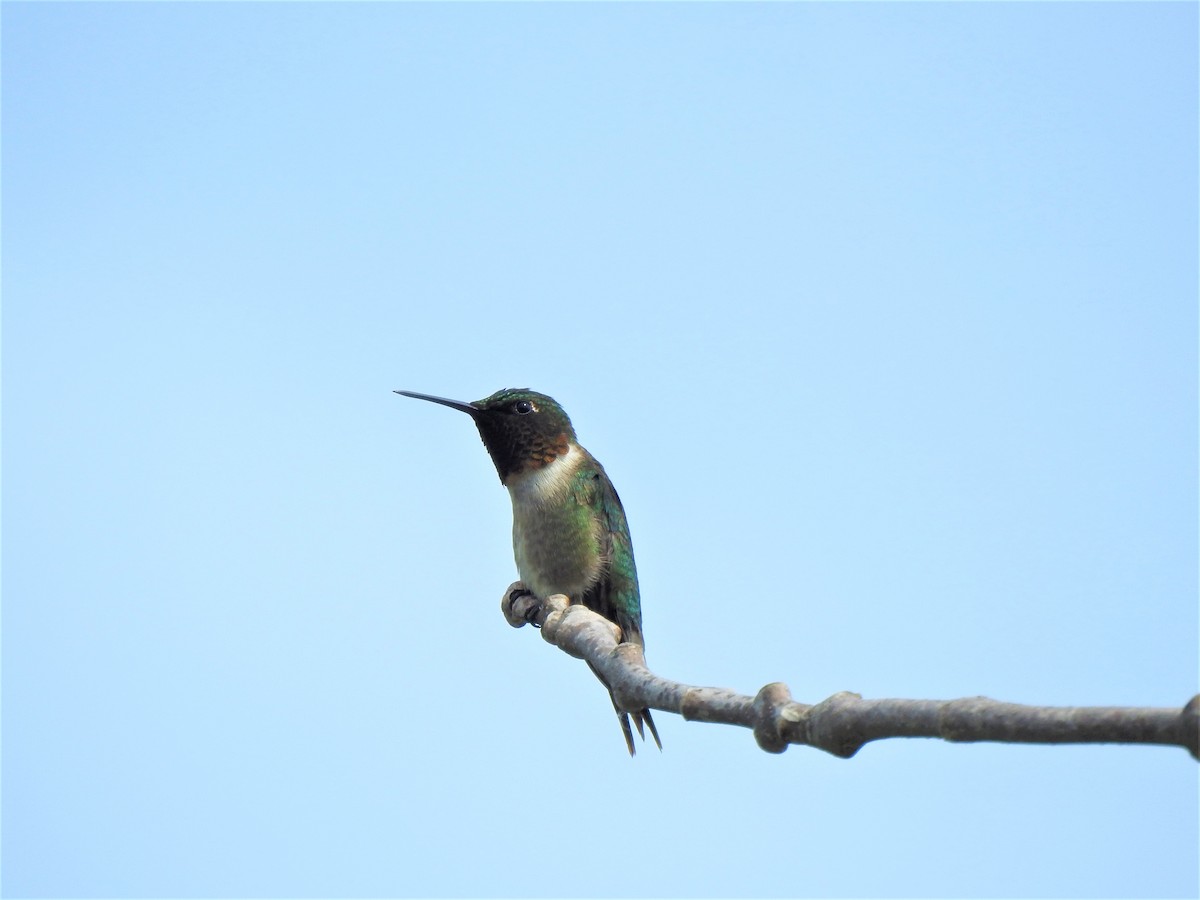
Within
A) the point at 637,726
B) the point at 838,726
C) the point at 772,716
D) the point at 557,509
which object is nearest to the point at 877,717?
the point at 838,726

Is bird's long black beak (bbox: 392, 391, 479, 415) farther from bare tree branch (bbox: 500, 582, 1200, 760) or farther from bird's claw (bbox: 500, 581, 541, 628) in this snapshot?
bare tree branch (bbox: 500, 582, 1200, 760)

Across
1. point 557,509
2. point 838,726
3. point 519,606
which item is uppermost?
point 557,509

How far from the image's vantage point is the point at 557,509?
30.9ft

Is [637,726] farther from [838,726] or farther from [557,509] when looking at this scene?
[838,726]

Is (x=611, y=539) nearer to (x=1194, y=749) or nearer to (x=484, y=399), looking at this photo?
(x=484, y=399)

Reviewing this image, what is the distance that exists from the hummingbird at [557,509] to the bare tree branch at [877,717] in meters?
4.48

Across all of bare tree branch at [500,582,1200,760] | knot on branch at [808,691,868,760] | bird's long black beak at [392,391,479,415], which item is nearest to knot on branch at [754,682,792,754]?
bare tree branch at [500,582,1200,760]

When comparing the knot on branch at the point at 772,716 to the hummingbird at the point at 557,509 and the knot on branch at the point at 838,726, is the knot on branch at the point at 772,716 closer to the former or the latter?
the knot on branch at the point at 838,726

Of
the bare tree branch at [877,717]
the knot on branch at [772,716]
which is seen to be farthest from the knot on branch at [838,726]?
the knot on branch at [772,716]

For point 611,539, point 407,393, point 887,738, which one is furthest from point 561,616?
point 407,393

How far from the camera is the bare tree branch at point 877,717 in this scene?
8.41ft

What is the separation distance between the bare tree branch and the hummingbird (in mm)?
4477

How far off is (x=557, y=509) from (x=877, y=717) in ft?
20.9

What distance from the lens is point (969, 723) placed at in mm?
2904
